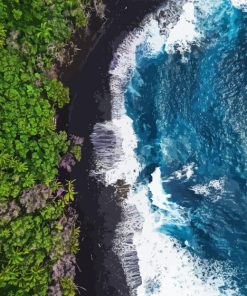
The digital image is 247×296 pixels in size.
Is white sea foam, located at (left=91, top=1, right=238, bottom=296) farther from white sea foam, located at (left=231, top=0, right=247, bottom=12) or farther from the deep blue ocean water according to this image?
white sea foam, located at (left=231, top=0, right=247, bottom=12)

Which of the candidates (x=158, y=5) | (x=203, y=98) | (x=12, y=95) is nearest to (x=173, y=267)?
(x=203, y=98)

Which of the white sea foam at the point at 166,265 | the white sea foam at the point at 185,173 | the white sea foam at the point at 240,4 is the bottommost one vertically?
the white sea foam at the point at 166,265

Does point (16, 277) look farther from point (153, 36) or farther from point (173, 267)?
point (153, 36)

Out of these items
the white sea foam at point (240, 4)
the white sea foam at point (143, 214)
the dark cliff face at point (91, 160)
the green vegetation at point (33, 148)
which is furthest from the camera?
the white sea foam at point (240, 4)

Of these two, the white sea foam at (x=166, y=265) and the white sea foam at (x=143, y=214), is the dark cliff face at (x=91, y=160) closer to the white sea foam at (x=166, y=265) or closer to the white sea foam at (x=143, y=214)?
the white sea foam at (x=143, y=214)

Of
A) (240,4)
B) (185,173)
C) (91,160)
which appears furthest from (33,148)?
(240,4)

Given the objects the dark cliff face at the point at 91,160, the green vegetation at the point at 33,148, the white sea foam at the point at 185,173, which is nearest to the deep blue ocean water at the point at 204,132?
the white sea foam at the point at 185,173

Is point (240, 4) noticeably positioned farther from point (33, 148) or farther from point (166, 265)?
point (166, 265)
